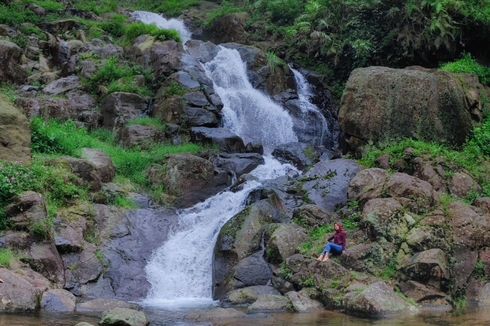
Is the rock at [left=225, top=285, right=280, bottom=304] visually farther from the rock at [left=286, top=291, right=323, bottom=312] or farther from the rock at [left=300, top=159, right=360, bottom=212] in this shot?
the rock at [left=300, top=159, right=360, bottom=212]

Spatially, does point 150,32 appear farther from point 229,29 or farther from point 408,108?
point 408,108

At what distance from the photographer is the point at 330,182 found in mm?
19828

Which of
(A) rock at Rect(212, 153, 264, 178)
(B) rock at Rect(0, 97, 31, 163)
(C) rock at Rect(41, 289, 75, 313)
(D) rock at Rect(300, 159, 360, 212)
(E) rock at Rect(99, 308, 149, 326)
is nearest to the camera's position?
(E) rock at Rect(99, 308, 149, 326)

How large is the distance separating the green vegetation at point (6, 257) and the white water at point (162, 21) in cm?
2658

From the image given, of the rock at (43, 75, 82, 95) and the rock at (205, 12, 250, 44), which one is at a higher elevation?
the rock at (205, 12, 250, 44)

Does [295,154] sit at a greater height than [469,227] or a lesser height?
lesser

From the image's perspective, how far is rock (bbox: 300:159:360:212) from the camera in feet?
62.6

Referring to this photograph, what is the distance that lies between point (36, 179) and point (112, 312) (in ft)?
23.0

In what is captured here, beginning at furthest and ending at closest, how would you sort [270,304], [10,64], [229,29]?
[229,29] < [10,64] < [270,304]

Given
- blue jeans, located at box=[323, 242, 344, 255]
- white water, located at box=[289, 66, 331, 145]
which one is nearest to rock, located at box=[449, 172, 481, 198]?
blue jeans, located at box=[323, 242, 344, 255]

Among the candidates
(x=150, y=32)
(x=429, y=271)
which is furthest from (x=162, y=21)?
(x=429, y=271)

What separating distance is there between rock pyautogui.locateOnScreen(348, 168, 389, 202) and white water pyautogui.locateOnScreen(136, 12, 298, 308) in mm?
3868

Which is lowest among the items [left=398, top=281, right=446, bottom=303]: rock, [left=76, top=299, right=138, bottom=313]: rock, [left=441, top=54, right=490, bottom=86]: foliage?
[left=76, top=299, right=138, bottom=313]: rock

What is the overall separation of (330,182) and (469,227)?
5229mm
